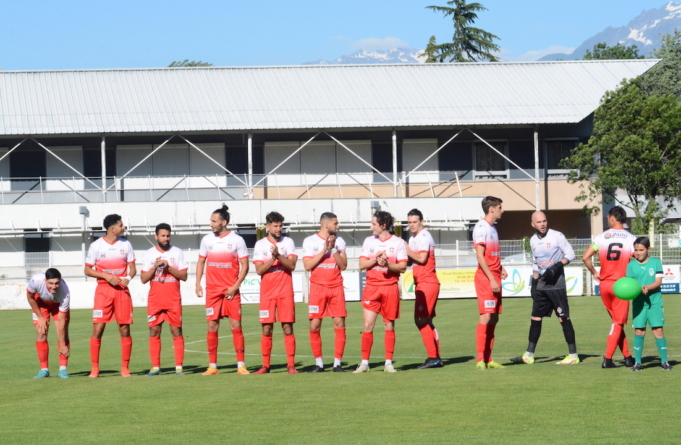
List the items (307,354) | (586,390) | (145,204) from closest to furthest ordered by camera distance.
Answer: (586,390)
(307,354)
(145,204)

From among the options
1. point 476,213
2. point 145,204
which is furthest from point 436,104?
point 145,204

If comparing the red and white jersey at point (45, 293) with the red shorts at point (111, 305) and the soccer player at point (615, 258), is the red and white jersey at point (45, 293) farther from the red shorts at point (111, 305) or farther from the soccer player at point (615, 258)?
the soccer player at point (615, 258)

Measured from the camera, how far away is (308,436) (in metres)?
7.06

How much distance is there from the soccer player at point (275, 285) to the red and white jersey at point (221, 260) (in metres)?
0.32

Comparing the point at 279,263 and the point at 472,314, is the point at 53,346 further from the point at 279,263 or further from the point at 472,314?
the point at 472,314

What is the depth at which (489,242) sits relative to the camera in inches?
445

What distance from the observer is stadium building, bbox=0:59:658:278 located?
1512 inches

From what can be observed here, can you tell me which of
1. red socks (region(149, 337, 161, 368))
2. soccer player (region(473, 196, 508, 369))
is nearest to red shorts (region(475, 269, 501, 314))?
soccer player (region(473, 196, 508, 369))

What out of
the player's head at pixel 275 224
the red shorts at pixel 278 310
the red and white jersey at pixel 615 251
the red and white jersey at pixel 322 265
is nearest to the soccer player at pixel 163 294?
the red shorts at pixel 278 310

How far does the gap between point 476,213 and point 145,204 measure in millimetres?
14735

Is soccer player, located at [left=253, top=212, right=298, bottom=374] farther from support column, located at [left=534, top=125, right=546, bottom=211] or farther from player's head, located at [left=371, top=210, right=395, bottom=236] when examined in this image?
support column, located at [left=534, top=125, right=546, bottom=211]

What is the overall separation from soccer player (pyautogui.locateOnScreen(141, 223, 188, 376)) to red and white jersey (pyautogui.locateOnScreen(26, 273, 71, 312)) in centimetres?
111

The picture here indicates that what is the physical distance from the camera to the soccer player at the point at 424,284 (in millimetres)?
11594

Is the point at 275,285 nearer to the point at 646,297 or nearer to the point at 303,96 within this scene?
the point at 646,297
